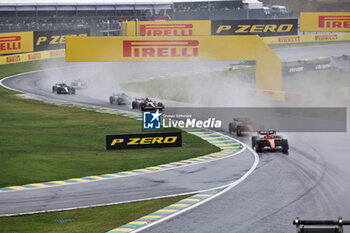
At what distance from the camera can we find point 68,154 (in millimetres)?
29734

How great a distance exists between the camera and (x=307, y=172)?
25.1 meters

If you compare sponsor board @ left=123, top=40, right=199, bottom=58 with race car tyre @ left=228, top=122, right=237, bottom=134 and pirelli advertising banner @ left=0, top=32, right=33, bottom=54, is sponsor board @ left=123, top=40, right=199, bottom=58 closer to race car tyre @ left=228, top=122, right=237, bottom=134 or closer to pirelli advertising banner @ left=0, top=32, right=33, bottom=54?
race car tyre @ left=228, top=122, right=237, bottom=134

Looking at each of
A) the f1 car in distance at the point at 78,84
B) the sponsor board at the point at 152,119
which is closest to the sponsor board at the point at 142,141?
the sponsor board at the point at 152,119

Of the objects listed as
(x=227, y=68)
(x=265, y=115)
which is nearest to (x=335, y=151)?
(x=265, y=115)

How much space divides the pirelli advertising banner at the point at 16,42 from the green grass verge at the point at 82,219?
5261 centimetres

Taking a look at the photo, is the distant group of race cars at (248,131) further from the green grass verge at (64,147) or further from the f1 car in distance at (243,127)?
the green grass verge at (64,147)

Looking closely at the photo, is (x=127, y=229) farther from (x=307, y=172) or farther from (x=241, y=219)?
(x=307, y=172)

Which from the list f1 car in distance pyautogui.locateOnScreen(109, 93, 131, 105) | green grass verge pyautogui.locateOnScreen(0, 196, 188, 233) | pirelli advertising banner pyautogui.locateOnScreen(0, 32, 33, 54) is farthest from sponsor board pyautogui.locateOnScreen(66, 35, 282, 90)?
pirelli advertising banner pyautogui.locateOnScreen(0, 32, 33, 54)

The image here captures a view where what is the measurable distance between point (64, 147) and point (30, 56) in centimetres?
4447

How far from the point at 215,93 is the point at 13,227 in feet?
119

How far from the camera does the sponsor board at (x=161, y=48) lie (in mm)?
42906

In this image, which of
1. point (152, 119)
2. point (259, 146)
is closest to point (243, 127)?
point (259, 146)

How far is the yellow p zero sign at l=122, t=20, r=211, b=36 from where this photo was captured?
2768 inches

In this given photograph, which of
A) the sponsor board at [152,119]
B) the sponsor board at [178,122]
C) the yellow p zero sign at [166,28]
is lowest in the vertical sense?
the sponsor board at [178,122]
